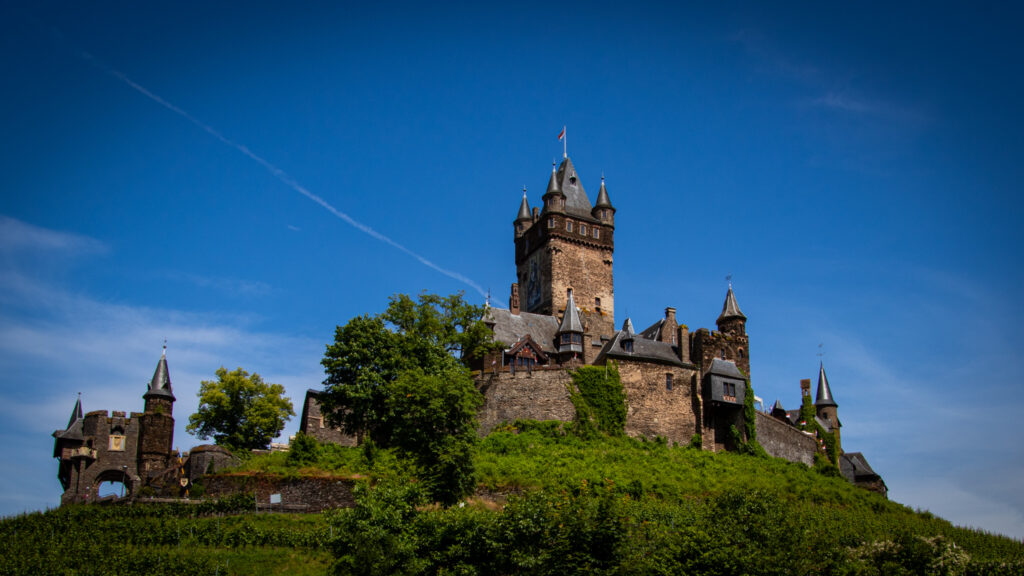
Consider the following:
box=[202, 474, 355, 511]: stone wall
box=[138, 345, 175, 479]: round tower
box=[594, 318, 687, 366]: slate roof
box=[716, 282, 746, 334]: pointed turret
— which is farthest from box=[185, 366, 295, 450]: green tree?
box=[716, 282, 746, 334]: pointed turret

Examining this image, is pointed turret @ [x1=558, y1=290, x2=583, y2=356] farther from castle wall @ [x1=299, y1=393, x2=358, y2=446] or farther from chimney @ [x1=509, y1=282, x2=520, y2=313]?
castle wall @ [x1=299, y1=393, x2=358, y2=446]

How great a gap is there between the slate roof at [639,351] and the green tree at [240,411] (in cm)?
2086

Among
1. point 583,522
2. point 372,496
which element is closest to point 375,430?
point 372,496

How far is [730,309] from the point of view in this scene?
66062mm

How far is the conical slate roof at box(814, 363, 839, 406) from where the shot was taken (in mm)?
82188

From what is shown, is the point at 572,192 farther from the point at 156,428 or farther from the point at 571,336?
the point at 156,428

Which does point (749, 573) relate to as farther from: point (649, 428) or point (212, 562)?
point (649, 428)

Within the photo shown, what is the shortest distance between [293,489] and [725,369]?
30073 millimetres

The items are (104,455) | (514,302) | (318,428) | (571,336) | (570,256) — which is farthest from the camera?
(570,256)

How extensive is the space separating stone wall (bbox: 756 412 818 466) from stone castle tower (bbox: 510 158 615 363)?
578 inches

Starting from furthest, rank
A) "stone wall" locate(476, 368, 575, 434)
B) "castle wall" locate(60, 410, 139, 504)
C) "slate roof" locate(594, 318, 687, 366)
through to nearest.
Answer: "slate roof" locate(594, 318, 687, 366)
"stone wall" locate(476, 368, 575, 434)
"castle wall" locate(60, 410, 139, 504)

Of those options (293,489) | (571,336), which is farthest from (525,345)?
(293,489)

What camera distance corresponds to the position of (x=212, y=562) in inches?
1454

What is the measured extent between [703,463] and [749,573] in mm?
21325
